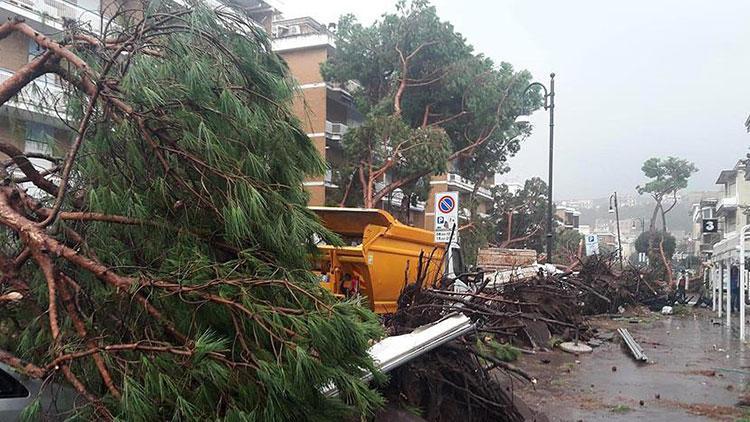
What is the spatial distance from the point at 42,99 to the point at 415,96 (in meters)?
23.9

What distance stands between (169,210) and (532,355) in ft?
32.9

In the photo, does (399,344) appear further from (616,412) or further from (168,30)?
(616,412)

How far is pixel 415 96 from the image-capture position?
2822 cm

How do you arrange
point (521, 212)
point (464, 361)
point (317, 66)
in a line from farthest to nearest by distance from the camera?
1. point (521, 212)
2. point (317, 66)
3. point (464, 361)

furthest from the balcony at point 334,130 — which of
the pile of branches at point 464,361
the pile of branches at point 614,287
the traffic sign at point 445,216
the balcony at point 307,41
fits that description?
the traffic sign at point 445,216

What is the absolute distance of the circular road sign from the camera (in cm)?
1055

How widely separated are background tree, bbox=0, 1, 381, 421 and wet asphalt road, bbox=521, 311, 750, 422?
543 cm

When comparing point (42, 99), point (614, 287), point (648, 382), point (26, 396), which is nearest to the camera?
point (26, 396)

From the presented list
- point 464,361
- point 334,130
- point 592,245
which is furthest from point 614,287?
point 464,361

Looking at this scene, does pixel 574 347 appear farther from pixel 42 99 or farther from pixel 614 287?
pixel 42 99

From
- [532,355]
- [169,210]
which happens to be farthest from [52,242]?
[532,355]

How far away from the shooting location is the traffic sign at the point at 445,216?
10297 millimetres

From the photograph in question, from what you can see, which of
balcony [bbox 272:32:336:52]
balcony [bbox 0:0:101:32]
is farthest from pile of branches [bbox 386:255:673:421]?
balcony [bbox 272:32:336:52]

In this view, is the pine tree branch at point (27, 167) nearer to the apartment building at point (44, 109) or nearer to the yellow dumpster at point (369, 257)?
the apartment building at point (44, 109)
